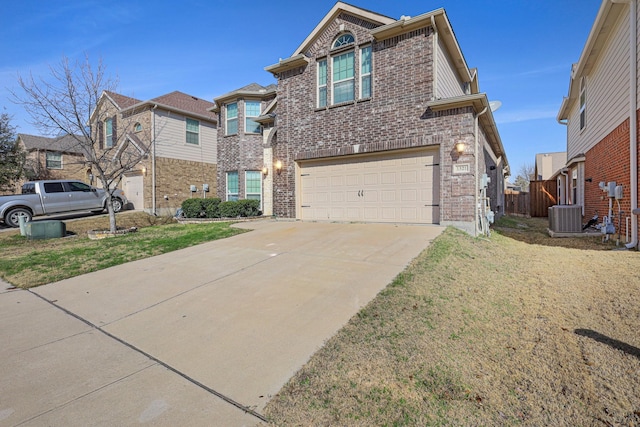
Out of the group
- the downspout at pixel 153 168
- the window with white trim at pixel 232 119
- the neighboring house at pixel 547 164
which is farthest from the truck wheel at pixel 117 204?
the neighboring house at pixel 547 164

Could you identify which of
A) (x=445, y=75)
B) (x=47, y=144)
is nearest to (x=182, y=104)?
(x=47, y=144)

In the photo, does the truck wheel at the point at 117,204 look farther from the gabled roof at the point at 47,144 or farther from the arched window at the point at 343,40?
the arched window at the point at 343,40

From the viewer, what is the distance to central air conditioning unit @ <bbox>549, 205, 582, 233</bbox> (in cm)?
892

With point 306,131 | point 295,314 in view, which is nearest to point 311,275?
point 295,314

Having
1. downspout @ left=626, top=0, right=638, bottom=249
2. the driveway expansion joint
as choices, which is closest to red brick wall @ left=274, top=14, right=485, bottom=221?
downspout @ left=626, top=0, right=638, bottom=249

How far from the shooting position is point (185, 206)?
43.8 feet

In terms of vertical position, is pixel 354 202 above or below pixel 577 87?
below

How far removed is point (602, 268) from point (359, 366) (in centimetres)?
524

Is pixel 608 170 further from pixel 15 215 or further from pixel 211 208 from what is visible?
pixel 15 215

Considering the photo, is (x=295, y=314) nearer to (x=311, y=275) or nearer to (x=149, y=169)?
(x=311, y=275)

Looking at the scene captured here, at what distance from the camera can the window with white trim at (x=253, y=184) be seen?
46.6 feet

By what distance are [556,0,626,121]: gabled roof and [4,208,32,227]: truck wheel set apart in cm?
1982

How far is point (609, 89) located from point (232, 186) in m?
14.2

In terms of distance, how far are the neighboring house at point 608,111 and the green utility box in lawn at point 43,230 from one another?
15.8 meters
